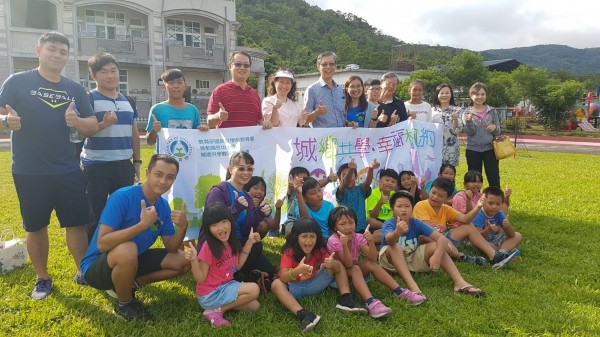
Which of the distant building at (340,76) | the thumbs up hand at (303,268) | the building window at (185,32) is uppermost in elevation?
the building window at (185,32)

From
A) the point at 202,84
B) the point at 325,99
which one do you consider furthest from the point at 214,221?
the point at 202,84

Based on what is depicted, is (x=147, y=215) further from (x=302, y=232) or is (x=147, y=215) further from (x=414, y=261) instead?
(x=414, y=261)

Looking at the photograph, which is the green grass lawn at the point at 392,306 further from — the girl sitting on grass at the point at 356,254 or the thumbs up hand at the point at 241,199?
the thumbs up hand at the point at 241,199

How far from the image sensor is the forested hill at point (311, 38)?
56759mm

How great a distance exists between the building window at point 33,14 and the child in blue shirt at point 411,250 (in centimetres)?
2680

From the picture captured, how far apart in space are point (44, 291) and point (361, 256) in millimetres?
3233

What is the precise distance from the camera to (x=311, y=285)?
3.82m

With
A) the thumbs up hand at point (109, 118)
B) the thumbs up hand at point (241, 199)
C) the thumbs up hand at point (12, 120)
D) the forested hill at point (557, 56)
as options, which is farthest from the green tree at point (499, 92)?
the forested hill at point (557, 56)

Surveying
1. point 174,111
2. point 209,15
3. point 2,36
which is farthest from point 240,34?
point 174,111

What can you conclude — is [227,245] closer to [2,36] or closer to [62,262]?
[62,262]

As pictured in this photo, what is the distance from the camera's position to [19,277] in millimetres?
4227

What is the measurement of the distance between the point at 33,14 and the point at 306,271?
27608 millimetres

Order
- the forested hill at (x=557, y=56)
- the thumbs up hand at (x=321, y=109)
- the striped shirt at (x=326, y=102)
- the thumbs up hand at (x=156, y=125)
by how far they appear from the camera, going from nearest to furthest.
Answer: the thumbs up hand at (x=156, y=125)
the thumbs up hand at (x=321, y=109)
the striped shirt at (x=326, y=102)
the forested hill at (x=557, y=56)

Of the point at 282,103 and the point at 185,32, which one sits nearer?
the point at 282,103
